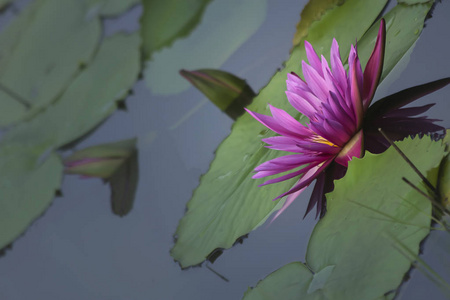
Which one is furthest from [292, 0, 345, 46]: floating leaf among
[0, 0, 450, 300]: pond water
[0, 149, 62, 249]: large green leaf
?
[0, 149, 62, 249]: large green leaf

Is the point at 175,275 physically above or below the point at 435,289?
below

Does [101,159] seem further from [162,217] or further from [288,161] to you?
[288,161]

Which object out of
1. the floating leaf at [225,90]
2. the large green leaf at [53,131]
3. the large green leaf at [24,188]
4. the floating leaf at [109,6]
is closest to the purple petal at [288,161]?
the floating leaf at [225,90]

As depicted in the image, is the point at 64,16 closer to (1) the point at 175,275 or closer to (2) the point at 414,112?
(1) the point at 175,275

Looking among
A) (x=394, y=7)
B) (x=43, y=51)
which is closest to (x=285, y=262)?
(x=394, y=7)

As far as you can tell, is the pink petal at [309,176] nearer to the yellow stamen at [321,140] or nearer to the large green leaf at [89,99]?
the yellow stamen at [321,140]
